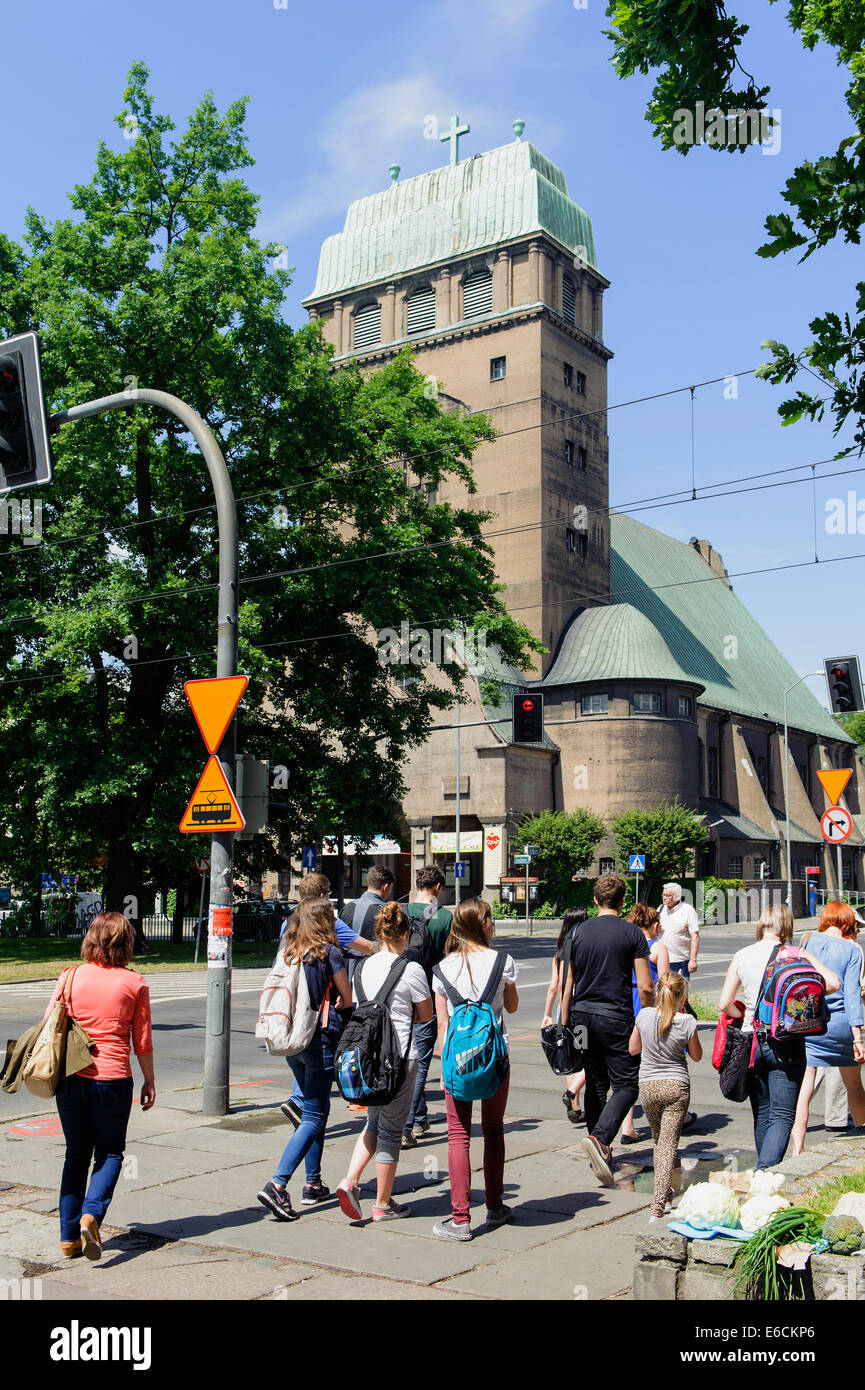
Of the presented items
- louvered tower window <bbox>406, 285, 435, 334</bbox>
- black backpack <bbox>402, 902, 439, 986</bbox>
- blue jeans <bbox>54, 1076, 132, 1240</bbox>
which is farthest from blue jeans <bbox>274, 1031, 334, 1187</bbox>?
louvered tower window <bbox>406, 285, 435, 334</bbox>

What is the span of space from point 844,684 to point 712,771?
2052 inches

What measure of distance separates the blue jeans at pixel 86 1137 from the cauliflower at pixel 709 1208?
2.91m

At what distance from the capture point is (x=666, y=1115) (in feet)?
22.9

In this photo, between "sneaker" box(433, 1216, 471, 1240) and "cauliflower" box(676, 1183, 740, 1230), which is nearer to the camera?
"cauliflower" box(676, 1183, 740, 1230)

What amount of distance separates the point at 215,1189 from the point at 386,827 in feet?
78.3

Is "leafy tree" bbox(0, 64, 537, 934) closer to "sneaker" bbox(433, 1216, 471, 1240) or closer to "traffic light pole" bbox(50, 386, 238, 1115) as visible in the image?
"traffic light pole" bbox(50, 386, 238, 1115)

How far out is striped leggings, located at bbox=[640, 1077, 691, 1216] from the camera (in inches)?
270

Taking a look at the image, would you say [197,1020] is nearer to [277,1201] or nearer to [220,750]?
[220,750]

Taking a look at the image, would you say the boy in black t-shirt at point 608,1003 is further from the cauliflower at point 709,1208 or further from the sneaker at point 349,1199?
the cauliflower at point 709,1208

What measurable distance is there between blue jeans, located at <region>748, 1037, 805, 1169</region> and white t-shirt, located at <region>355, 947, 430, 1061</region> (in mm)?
2069

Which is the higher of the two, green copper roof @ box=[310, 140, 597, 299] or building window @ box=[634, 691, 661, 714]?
green copper roof @ box=[310, 140, 597, 299]

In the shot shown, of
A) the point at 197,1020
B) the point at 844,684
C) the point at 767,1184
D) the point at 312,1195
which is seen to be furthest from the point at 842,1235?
→ the point at 197,1020

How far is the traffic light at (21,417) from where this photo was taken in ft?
27.9

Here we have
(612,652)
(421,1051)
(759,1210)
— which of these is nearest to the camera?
(759,1210)
